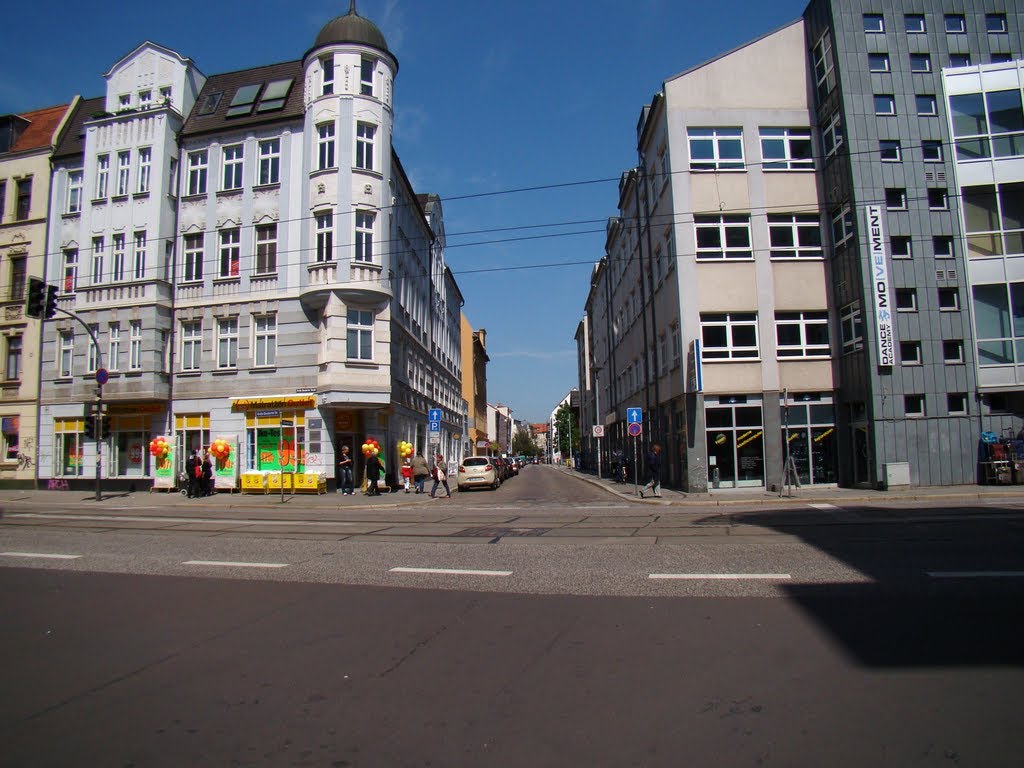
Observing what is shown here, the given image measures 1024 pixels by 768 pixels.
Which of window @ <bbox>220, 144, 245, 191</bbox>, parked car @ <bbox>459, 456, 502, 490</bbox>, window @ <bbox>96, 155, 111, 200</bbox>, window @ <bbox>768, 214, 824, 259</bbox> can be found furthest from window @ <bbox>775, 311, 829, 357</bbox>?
window @ <bbox>96, 155, 111, 200</bbox>

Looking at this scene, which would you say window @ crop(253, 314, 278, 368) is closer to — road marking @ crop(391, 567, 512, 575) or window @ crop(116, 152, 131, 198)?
window @ crop(116, 152, 131, 198)

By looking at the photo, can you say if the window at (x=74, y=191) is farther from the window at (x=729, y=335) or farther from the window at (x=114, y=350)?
the window at (x=729, y=335)

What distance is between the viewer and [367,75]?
27.7 metres

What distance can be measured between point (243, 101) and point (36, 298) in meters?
13.8

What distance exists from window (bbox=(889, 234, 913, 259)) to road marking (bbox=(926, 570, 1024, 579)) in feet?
59.9

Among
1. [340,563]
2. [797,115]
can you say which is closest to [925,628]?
[340,563]

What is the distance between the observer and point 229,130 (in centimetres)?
2884

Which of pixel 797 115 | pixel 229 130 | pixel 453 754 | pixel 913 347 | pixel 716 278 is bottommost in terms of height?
pixel 453 754

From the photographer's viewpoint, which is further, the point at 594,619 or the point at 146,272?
the point at 146,272

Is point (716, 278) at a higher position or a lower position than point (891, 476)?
higher

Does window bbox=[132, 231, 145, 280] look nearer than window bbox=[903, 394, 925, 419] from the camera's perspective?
No

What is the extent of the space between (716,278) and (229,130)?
70.4 ft

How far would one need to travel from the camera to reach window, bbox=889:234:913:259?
2295 cm

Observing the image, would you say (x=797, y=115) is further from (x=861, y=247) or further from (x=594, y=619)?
(x=594, y=619)
